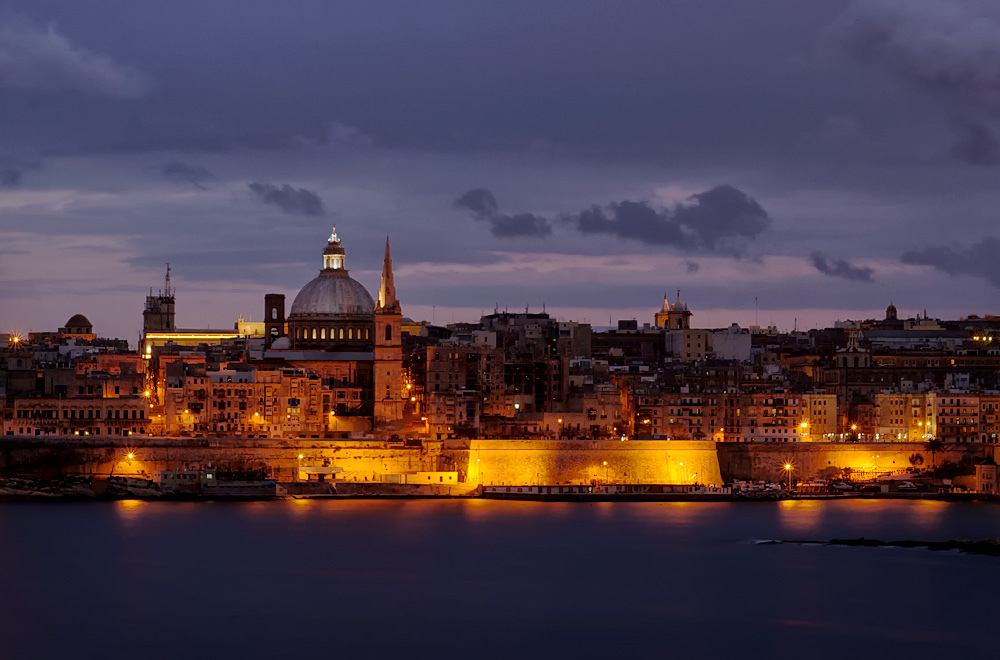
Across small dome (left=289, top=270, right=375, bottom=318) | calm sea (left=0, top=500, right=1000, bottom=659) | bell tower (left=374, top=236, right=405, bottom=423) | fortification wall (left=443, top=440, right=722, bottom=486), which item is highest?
small dome (left=289, top=270, right=375, bottom=318)

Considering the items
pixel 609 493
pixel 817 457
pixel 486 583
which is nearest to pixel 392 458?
pixel 609 493

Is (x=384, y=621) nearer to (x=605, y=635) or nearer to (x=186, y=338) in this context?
(x=605, y=635)

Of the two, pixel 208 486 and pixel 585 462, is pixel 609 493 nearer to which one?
pixel 585 462

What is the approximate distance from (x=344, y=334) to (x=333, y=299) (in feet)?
5.32

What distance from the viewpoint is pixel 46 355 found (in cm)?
8325

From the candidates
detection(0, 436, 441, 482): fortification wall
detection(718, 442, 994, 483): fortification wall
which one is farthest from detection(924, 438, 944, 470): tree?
detection(0, 436, 441, 482): fortification wall

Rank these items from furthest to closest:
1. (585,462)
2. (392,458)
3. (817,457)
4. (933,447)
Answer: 1. (933,447)
2. (817,457)
3. (392,458)
4. (585,462)

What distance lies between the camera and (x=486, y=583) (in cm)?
4609

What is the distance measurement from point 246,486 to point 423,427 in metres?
7.78

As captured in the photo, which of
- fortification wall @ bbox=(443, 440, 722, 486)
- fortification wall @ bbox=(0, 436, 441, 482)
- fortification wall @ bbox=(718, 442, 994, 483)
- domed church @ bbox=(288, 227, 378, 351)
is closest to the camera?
fortification wall @ bbox=(443, 440, 722, 486)

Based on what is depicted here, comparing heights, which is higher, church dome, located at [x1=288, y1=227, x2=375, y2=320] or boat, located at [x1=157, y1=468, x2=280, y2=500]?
church dome, located at [x1=288, y1=227, x2=375, y2=320]

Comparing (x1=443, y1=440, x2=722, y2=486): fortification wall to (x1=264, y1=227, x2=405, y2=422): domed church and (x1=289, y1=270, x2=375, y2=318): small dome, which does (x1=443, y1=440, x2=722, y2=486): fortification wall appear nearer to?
(x1=264, y1=227, x2=405, y2=422): domed church

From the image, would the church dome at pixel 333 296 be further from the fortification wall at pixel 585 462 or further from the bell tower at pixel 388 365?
the fortification wall at pixel 585 462

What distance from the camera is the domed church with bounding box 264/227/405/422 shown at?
71375mm
